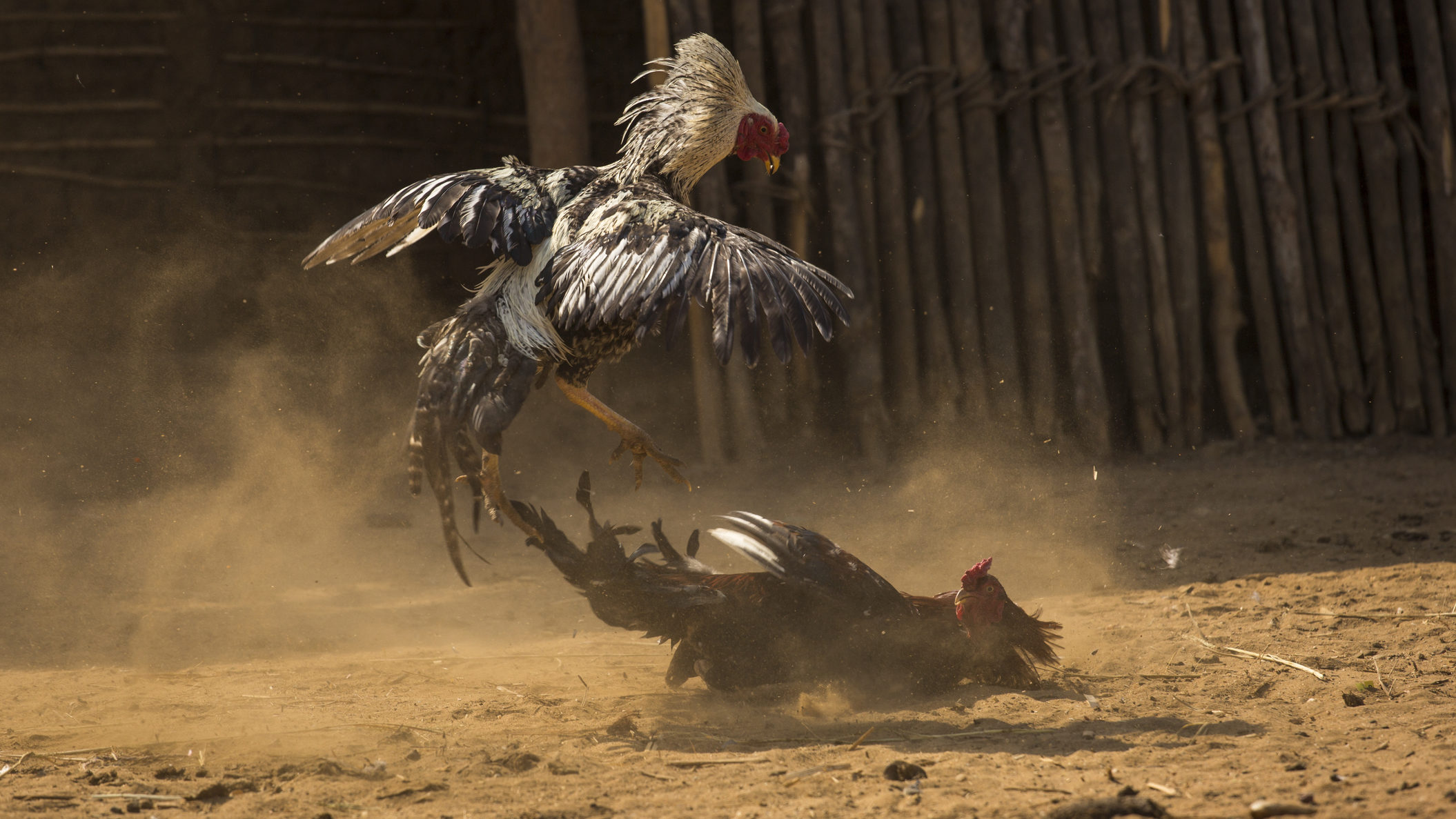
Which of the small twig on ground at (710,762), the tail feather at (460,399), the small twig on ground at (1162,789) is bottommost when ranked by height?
the small twig on ground at (1162,789)

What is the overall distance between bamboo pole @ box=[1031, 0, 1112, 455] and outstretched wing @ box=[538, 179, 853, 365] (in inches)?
158

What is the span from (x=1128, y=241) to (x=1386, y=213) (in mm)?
1757

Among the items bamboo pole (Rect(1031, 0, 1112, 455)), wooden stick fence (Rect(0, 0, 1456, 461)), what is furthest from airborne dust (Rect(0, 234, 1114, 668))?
wooden stick fence (Rect(0, 0, 1456, 461))

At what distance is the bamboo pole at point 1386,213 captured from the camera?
701 centimetres

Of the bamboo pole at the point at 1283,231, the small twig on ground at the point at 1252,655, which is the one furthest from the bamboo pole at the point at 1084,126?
the small twig on ground at the point at 1252,655

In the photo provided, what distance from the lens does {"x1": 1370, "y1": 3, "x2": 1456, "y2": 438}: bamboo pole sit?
703 cm

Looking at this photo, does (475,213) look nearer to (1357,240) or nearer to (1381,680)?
(1381,680)

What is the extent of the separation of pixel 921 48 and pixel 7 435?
6.27 metres

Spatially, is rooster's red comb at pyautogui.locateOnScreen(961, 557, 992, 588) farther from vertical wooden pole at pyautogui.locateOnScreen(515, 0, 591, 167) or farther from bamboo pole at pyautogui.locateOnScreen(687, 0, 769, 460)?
vertical wooden pole at pyautogui.locateOnScreen(515, 0, 591, 167)

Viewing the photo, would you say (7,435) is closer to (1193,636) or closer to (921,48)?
(921,48)

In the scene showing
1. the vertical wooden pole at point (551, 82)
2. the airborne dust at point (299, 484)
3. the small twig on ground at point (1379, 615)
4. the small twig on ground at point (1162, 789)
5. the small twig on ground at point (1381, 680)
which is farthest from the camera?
the vertical wooden pole at point (551, 82)

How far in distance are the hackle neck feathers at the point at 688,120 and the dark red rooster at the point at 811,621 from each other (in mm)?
1485

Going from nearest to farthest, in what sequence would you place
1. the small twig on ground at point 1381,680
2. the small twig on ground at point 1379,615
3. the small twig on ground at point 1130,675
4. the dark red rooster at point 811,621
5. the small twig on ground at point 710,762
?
the small twig on ground at point 710,762, the small twig on ground at point 1381,680, the dark red rooster at point 811,621, the small twig on ground at point 1130,675, the small twig on ground at point 1379,615

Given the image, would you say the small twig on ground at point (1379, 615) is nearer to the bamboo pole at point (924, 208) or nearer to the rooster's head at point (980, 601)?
the rooster's head at point (980, 601)
